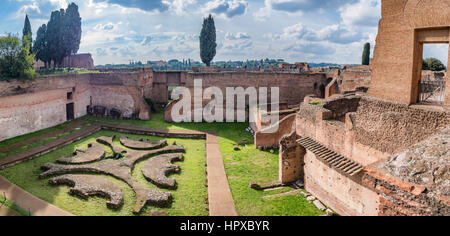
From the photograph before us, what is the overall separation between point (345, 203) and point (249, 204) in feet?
10.1

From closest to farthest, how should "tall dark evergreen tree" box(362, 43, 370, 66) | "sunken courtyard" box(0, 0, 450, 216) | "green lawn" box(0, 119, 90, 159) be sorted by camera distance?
"sunken courtyard" box(0, 0, 450, 216)
"green lawn" box(0, 119, 90, 159)
"tall dark evergreen tree" box(362, 43, 370, 66)

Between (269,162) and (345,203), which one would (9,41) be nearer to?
(269,162)

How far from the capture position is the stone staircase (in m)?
8.86

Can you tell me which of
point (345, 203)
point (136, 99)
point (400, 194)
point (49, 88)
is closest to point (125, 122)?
point (136, 99)

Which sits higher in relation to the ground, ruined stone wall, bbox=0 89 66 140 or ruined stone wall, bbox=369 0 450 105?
ruined stone wall, bbox=369 0 450 105

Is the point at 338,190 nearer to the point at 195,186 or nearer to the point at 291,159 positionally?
the point at 291,159

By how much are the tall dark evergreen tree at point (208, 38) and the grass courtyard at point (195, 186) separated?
1916cm

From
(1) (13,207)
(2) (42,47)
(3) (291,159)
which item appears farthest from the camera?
(2) (42,47)

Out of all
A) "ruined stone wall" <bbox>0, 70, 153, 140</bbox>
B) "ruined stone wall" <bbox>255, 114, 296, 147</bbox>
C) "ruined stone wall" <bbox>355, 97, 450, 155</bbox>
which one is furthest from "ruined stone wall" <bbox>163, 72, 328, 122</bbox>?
"ruined stone wall" <bbox>355, 97, 450, 155</bbox>

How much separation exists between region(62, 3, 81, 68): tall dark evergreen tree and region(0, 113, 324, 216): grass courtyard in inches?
519

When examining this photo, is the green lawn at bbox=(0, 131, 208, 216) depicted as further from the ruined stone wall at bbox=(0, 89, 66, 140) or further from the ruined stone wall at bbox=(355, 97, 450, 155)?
the ruined stone wall at bbox=(355, 97, 450, 155)

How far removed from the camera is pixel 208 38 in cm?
3569

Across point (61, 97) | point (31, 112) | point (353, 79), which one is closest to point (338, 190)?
point (353, 79)

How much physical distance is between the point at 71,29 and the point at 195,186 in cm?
2328
